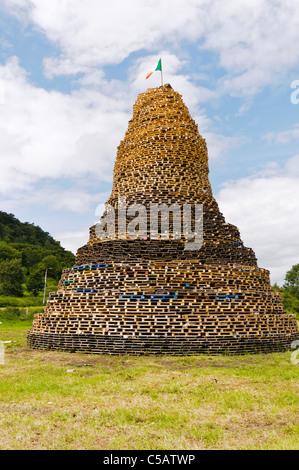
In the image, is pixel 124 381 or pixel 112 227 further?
pixel 112 227

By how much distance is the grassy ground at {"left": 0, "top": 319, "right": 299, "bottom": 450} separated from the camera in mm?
3751

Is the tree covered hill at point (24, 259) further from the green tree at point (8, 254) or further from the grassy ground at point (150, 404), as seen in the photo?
the grassy ground at point (150, 404)

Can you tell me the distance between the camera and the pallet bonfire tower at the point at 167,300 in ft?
29.9

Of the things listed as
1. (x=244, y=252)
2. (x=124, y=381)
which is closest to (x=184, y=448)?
(x=124, y=381)

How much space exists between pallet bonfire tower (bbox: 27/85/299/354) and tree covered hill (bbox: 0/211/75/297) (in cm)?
2550

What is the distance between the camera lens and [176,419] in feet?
14.2

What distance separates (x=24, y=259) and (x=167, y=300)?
61.1 meters

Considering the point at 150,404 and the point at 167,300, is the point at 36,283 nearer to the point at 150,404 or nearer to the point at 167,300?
the point at 167,300

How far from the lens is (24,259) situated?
215 feet

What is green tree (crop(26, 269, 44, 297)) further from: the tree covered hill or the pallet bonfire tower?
the pallet bonfire tower

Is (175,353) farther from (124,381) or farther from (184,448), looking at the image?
(184,448)

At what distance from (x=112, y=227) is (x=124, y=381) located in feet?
25.7

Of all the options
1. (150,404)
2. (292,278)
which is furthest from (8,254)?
(150,404)
